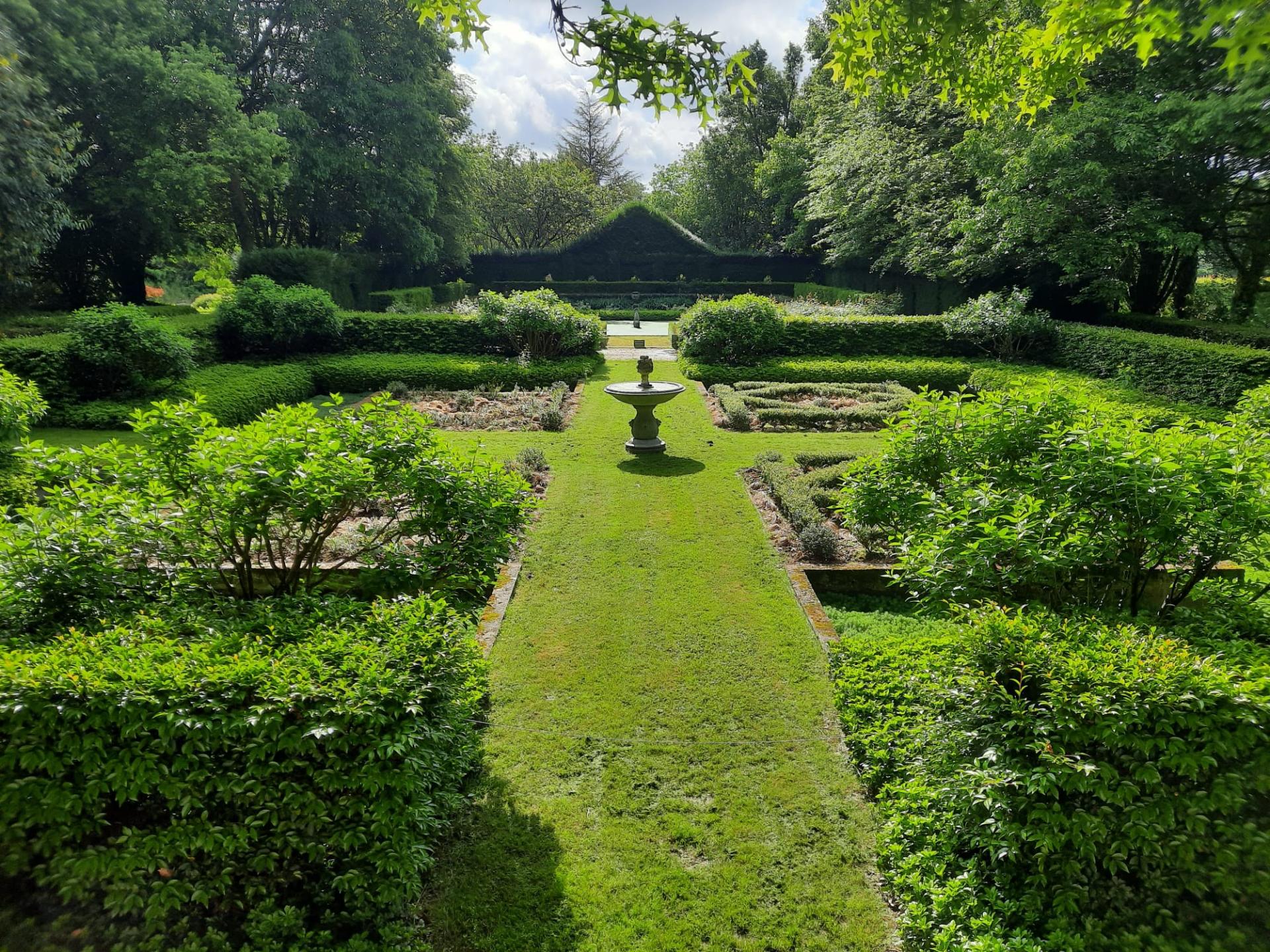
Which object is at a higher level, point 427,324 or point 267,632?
point 427,324

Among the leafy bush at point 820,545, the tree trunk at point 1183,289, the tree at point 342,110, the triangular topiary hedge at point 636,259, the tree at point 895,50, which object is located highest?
the tree at point 342,110

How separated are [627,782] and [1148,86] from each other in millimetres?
15225

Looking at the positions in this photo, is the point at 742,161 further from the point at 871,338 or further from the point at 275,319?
the point at 275,319

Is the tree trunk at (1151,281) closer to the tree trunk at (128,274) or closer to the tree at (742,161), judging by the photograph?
the tree trunk at (128,274)

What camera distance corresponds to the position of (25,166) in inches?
429

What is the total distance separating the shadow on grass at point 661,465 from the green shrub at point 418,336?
316 inches

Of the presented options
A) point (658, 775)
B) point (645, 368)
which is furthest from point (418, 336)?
point (658, 775)

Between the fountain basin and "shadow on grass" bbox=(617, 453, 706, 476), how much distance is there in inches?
6.5

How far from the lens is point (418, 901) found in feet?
9.37

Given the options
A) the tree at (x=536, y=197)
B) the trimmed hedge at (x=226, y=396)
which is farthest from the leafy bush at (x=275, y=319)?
the tree at (x=536, y=197)

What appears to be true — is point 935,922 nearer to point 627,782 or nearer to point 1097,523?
point 627,782

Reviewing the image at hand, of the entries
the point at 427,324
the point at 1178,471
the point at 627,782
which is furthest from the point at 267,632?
the point at 427,324

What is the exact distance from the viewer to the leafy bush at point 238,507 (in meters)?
3.18

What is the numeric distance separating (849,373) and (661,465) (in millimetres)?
6846
